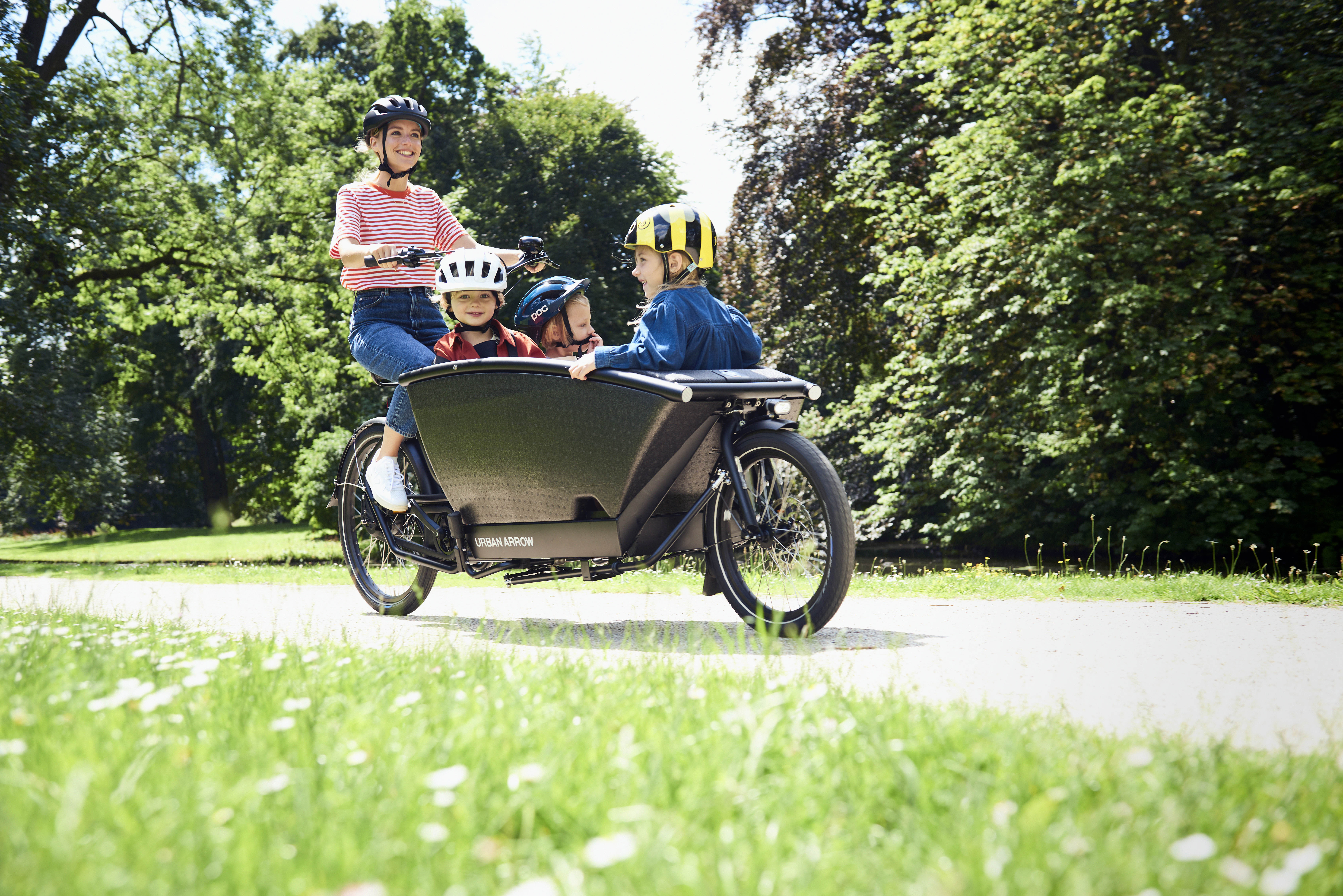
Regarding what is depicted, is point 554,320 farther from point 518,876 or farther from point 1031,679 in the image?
point 518,876

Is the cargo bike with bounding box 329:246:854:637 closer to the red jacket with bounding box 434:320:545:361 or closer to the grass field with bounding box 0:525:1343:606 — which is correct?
the red jacket with bounding box 434:320:545:361

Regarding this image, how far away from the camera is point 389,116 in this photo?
17.7 feet

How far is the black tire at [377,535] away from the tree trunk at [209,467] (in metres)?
33.2

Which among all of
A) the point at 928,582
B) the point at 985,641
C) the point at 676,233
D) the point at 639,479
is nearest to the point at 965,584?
the point at 928,582

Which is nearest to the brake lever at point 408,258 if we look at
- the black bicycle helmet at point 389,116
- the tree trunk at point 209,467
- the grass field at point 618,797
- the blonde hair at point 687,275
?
the black bicycle helmet at point 389,116

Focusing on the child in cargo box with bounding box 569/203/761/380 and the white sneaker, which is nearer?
the child in cargo box with bounding box 569/203/761/380

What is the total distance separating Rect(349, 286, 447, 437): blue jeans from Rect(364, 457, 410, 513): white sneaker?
188 millimetres

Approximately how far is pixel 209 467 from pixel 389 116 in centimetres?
3593

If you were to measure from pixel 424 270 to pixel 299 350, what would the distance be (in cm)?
1676

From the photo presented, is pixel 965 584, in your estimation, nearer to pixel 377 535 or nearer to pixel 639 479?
pixel 639 479

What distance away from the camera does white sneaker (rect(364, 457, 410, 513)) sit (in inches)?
209

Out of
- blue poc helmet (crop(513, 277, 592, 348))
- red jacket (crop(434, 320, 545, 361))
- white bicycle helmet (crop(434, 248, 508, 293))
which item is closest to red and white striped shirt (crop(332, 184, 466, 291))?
white bicycle helmet (crop(434, 248, 508, 293))

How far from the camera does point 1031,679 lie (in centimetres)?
322

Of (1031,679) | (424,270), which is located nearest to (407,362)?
(424,270)
